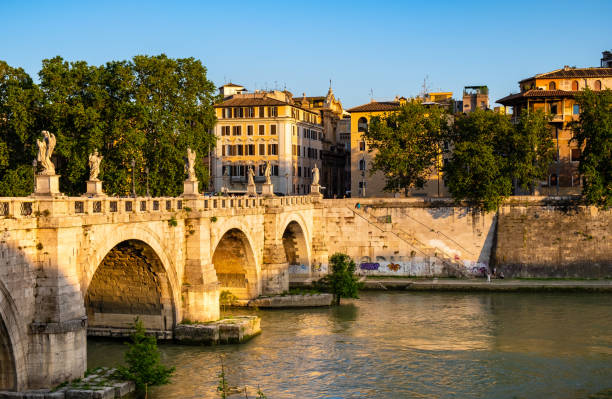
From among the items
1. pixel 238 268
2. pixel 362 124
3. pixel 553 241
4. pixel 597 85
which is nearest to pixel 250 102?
pixel 362 124

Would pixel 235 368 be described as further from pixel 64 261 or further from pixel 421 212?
pixel 421 212

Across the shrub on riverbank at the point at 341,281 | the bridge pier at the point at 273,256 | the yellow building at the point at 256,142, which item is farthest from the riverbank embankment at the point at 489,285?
the yellow building at the point at 256,142

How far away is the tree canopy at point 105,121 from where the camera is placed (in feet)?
146

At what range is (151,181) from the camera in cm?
4716

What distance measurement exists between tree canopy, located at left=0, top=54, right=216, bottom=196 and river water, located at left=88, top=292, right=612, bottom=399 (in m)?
12.3

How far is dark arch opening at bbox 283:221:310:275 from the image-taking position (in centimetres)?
5188

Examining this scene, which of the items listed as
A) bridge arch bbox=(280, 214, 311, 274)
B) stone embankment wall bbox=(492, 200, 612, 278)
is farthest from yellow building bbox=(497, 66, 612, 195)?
bridge arch bbox=(280, 214, 311, 274)

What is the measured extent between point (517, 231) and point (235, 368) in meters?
29.6

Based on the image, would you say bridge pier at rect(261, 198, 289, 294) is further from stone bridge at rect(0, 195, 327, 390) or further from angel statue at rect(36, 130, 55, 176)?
angel statue at rect(36, 130, 55, 176)

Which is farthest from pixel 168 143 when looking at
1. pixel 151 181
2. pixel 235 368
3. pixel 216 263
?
pixel 235 368

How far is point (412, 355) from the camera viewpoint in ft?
101

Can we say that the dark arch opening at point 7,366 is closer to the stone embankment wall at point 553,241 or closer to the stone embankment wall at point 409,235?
the stone embankment wall at point 409,235

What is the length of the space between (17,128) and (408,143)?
2727 centimetres

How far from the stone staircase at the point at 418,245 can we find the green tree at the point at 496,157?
155 inches
